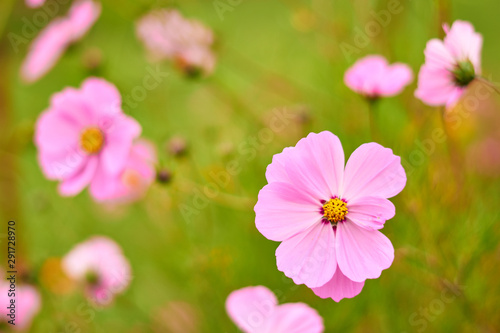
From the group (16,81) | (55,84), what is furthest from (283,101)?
(16,81)

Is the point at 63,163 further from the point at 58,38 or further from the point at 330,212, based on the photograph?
the point at 330,212

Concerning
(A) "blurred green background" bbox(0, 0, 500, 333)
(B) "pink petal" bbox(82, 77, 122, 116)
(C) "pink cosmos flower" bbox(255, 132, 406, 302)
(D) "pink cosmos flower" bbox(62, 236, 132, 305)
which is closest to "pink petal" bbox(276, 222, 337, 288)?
(C) "pink cosmos flower" bbox(255, 132, 406, 302)

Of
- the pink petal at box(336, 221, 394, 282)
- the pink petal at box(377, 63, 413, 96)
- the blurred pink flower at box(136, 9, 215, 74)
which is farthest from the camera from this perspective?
the blurred pink flower at box(136, 9, 215, 74)

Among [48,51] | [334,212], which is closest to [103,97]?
[48,51]

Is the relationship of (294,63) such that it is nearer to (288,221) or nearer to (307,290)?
(307,290)

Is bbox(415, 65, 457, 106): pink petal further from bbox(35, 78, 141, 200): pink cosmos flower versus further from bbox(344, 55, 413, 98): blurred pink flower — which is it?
bbox(35, 78, 141, 200): pink cosmos flower

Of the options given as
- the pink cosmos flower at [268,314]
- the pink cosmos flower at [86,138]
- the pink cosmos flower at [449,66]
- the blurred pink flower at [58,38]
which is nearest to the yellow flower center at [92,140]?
the pink cosmos flower at [86,138]
